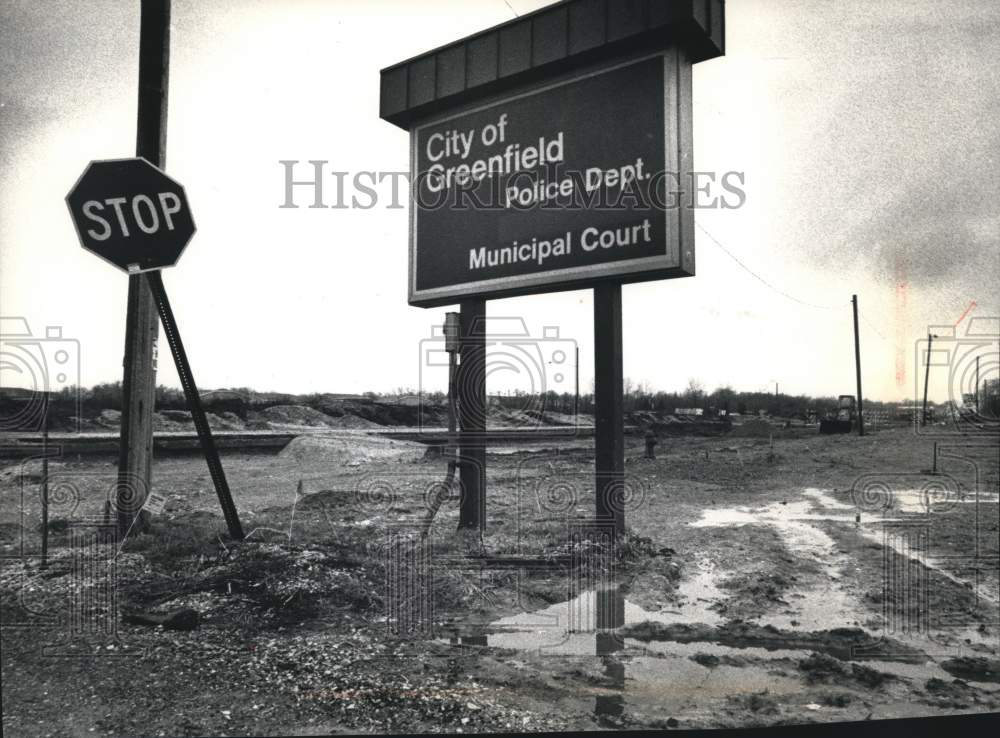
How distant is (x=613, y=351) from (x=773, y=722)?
2.85 metres

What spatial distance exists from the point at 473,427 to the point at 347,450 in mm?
8479

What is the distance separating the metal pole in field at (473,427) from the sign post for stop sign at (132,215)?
252cm

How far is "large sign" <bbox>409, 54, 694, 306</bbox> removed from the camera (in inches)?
177

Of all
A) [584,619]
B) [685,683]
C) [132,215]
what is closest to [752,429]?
[584,619]

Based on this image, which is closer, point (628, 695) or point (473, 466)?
point (628, 695)

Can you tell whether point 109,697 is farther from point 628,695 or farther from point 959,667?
point 959,667

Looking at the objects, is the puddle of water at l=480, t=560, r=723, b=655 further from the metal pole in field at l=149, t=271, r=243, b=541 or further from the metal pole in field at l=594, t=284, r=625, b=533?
the metal pole in field at l=149, t=271, r=243, b=541

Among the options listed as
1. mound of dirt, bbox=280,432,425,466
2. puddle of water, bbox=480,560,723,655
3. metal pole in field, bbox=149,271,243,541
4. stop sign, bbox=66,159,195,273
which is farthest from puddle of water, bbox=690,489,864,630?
mound of dirt, bbox=280,432,425,466

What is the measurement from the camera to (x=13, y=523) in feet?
17.0

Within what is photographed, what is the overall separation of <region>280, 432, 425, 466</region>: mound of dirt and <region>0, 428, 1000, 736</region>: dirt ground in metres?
5.68

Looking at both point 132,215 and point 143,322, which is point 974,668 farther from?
point 143,322

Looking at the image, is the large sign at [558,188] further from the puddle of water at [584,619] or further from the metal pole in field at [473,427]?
the puddle of water at [584,619]

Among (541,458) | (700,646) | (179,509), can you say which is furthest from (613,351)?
(541,458)

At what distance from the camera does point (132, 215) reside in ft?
12.8
